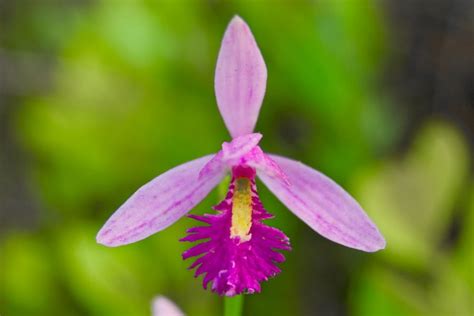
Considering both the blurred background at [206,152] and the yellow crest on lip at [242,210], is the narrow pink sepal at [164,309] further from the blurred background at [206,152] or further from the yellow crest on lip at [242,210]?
the blurred background at [206,152]

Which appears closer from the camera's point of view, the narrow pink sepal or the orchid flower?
the orchid flower

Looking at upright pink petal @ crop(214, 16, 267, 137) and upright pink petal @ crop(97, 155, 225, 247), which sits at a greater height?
upright pink petal @ crop(214, 16, 267, 137)

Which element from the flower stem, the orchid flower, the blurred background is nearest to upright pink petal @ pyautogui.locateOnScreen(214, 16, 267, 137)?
the orchid flower

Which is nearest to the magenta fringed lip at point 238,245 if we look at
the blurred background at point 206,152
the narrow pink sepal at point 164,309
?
the narrow pink sepal at point 164,309

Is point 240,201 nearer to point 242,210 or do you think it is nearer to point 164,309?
point 242,210

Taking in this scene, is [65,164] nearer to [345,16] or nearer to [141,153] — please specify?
[141,153]

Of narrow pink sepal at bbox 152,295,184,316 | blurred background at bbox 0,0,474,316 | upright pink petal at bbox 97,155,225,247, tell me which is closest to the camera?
upright pink petal at bbox 97,155,225,247

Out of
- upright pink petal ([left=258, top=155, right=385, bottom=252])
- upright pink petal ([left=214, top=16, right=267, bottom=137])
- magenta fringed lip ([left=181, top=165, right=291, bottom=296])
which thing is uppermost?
upright pink petal ([left=214, top=16, right=267, bottom=137])

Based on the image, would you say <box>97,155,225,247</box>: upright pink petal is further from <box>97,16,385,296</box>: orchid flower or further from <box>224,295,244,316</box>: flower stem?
<box>224,295,244,316</box>: flower stem
